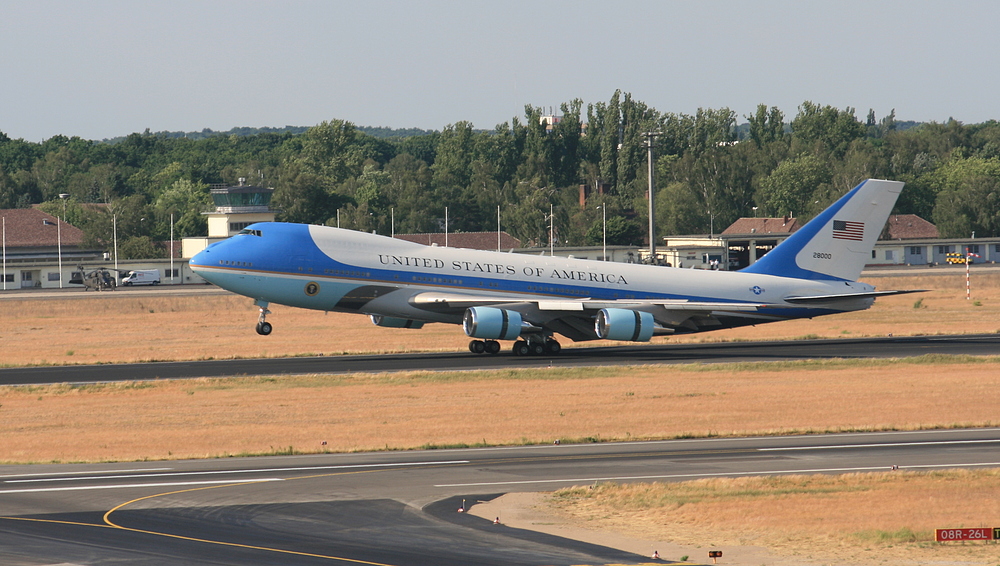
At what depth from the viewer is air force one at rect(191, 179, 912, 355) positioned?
50875 millimetres

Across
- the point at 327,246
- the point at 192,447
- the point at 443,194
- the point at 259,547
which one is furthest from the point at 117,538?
the point at 443,194

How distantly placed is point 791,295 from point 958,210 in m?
122

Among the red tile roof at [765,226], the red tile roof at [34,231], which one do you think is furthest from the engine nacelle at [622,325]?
the red tile roof at [34,231]

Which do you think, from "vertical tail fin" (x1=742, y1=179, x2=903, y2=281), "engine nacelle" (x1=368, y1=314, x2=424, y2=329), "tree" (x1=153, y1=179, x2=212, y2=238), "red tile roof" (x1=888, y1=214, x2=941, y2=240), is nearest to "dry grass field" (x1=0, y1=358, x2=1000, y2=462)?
"engine nacelle" (x1=368, y1=314, x2=424, y2=329)

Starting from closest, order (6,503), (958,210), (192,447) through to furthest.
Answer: (6,503)
(192,447)
(958,210)

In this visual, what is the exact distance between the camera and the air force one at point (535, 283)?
50875mm

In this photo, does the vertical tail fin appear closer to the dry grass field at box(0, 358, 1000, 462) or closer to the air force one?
the air force one

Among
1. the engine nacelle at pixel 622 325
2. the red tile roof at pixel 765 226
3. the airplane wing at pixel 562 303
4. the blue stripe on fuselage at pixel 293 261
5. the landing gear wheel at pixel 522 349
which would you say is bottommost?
the landing gear wheel at pixel 522 349

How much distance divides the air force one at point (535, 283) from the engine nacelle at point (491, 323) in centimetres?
5

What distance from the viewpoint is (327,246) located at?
51344 mm

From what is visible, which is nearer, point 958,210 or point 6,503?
point 6,503

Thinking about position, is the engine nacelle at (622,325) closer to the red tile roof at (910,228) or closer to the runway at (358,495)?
the runway at (358,495)

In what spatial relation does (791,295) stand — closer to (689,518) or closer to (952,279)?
(689,518)

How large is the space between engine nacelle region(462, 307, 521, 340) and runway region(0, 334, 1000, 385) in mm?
1238
